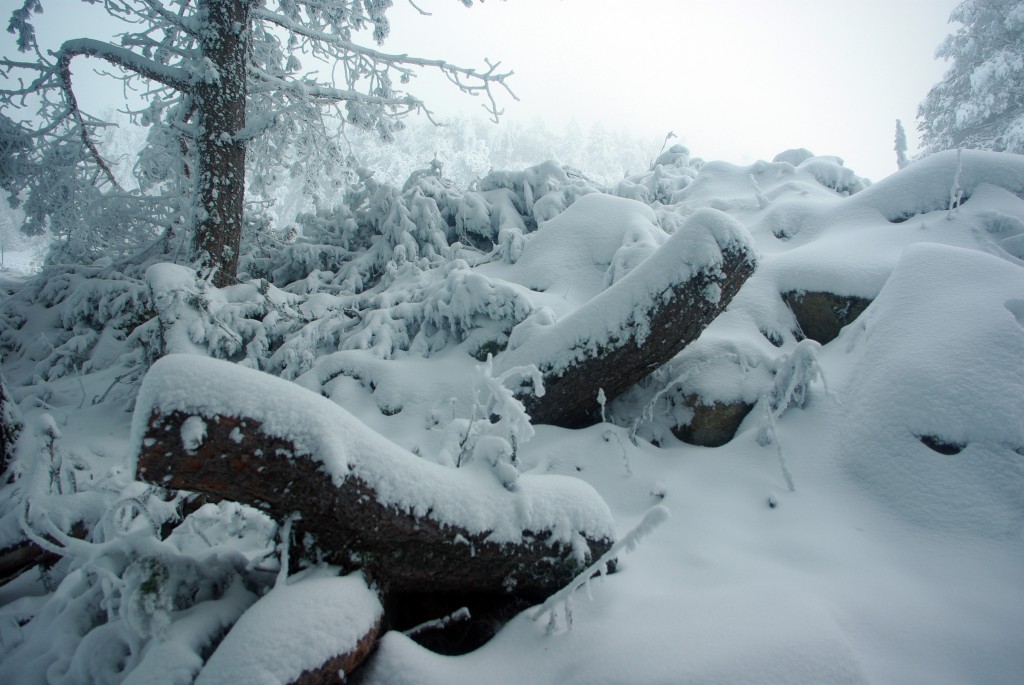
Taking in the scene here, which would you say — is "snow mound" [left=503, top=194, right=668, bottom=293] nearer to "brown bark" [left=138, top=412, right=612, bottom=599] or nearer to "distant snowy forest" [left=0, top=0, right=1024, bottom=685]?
"distant snowy forest" [left=0, top=0, right=1024, bottom=685]

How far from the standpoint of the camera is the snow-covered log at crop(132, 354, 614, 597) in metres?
1.62

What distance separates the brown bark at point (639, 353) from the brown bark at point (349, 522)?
1.59 m

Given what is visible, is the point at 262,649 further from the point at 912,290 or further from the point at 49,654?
the point at 912,290

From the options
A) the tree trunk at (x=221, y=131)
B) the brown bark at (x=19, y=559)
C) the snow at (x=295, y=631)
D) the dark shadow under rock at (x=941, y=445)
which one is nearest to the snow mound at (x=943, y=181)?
the dark shadow under rock at (x=941, y=445)

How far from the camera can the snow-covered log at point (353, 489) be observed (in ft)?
5.32

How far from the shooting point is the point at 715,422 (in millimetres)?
3748

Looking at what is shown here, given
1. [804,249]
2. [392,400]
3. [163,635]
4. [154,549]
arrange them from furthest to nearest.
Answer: [804,249]
[392,400]
[154,549]
[163,635]

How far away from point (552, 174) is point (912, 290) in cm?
570

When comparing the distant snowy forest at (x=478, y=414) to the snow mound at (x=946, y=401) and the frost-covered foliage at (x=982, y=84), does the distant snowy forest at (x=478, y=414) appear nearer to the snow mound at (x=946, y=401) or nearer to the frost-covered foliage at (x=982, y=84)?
the snow mound at (x=946, y=401)

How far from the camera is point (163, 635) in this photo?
1.64 m

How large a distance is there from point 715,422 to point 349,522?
9.91 feet

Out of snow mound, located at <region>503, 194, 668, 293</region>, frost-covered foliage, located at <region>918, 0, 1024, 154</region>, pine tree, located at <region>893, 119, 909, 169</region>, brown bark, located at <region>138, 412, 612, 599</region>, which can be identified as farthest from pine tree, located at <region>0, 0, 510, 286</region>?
frost-covered foliage, located at <region>918, 0, 1024, 154</region>

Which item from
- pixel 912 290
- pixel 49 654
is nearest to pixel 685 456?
pixel 912 290

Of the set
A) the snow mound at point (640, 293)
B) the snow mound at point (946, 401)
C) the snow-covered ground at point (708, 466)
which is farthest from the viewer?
the snow mound at point (640, 293)
